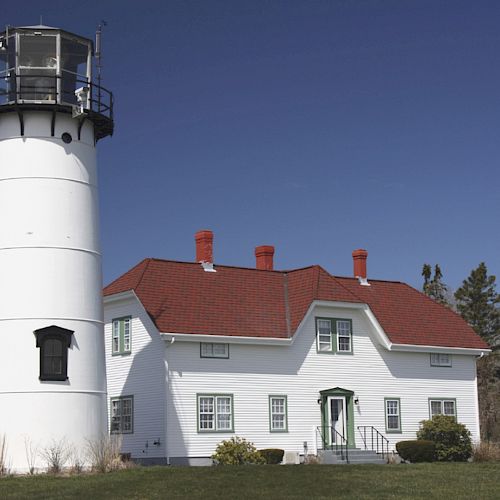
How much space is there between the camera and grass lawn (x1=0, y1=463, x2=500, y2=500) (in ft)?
70.5

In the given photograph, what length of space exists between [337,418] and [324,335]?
Answer: 281 centimetres

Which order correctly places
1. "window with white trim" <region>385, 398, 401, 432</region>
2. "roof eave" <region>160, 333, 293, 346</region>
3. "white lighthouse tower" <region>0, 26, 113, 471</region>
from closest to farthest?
"white lighthouse tower" <region>0, 26, 113, 471</region>, "roof eave" <region>160, 333, 293, 346</region>, "window with white trim" <region>385, 398, 401, 432</region>

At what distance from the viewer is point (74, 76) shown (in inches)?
1083

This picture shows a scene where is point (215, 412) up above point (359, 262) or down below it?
below

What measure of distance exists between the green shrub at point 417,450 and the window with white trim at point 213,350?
674 centimetres

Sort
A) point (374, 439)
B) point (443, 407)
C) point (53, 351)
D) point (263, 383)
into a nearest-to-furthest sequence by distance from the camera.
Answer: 1. point (53, 351)
2. point (263, 383)
3. point (374, 439)
4. point (443, 407)

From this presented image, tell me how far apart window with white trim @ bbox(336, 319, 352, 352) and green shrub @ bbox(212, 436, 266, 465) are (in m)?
6.01

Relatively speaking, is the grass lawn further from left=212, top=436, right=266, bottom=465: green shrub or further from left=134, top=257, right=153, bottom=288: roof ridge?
left=134, top=257, right=153, bottom=288: roof ridge

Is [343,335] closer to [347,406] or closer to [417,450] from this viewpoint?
[347,406]

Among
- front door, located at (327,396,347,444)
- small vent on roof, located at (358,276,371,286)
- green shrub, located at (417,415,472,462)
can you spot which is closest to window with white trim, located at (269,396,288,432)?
front door, located at (327,396,347,444)

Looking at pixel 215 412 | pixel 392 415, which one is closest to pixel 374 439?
pixel 392 415

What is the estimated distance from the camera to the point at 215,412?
32.1 metres

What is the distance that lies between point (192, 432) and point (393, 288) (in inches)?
469

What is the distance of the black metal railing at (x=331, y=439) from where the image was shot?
34.1 meters
